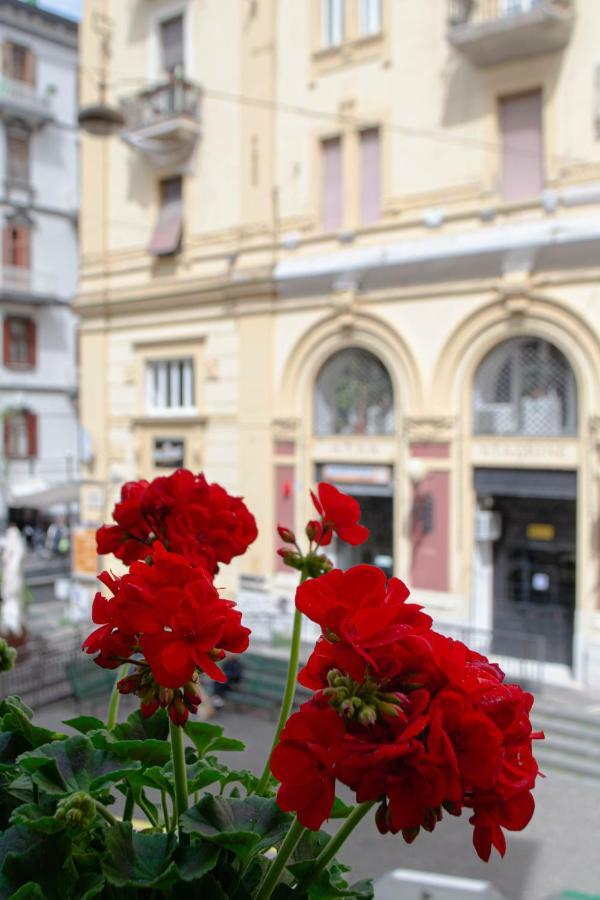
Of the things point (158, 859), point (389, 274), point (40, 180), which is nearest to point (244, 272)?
point (389, 274)

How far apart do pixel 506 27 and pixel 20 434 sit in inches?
839

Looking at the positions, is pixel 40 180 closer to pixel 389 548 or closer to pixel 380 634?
pixel 389 548

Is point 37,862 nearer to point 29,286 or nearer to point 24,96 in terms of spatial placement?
point 29,286

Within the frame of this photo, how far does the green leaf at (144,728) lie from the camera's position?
1501mm

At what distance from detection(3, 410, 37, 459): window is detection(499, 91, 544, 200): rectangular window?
1987 cm

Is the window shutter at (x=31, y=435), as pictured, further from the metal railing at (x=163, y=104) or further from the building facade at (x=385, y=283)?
the metal railing at (x=163, y=104)

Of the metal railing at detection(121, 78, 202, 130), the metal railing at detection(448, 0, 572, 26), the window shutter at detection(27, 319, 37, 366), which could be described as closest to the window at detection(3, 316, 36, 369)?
the window shutter at detection(27, 319, 37, 366)

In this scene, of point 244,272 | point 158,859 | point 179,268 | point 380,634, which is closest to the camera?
point 380,634

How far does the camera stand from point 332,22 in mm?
14844

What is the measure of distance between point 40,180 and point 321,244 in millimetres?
18109

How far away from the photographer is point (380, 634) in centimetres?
105

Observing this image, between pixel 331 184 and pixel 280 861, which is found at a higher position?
pixel 331 184

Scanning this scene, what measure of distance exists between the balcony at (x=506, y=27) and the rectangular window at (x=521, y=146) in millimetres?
685

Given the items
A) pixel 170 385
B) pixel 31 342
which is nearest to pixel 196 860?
pixel 170 385
